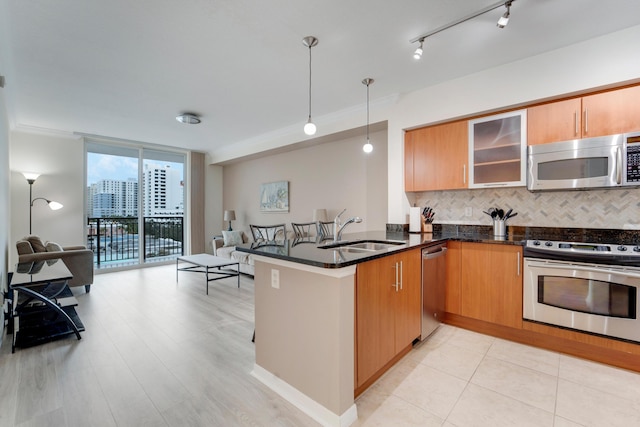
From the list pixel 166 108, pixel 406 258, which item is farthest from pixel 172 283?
pixel 406 258

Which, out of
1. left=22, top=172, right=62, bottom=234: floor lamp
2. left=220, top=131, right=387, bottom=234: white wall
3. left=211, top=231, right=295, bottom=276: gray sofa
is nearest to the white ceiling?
left=220, top=131, right=387, bottom=234: white wall

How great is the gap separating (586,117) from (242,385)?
359 cm

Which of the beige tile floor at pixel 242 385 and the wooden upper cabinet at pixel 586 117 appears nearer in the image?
the beige tile floor at pixel 242 385

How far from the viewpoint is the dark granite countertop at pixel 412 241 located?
173cm

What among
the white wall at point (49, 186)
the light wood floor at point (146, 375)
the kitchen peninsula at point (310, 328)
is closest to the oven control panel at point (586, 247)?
the kitchen peninsula at point (310, 328)

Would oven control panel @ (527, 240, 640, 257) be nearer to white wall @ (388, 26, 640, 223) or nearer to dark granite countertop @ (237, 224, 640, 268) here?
dark granite countertop @ (237, 224, 640, 268)

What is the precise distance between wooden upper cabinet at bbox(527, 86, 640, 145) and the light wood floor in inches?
123

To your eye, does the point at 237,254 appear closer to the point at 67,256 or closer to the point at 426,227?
the point at 67,256

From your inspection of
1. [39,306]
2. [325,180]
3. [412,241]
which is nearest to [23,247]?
[39,306]

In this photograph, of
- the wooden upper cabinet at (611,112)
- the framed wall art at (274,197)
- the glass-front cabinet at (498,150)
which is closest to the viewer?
the wooden upper cabinet at (611,112)

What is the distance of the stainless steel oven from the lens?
212cm

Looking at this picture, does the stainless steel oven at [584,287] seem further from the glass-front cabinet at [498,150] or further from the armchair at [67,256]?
the armchair at [67,256]

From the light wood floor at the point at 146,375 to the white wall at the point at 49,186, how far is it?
8.35 ft

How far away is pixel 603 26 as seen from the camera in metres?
2.24
